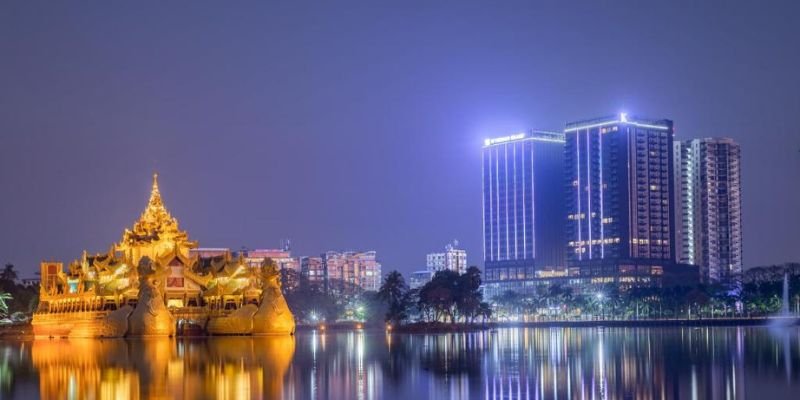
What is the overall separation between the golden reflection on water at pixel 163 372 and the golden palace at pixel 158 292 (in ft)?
56.1

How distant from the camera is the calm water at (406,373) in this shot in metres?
33.8

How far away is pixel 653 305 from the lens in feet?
517

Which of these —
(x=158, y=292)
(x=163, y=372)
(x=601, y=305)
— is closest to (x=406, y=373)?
(x=163, y=372)

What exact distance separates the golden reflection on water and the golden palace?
1710 cm

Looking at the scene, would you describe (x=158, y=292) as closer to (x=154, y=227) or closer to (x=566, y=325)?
(x=154, y=227)

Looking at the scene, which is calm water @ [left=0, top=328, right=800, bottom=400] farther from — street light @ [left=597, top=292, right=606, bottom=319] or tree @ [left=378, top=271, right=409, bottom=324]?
street light @ [left=597, top=292, right=606, bottom=319]

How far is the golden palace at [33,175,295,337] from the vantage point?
80.3 metres

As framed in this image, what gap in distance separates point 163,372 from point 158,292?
38.4m

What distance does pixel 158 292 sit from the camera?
7962 centimetres

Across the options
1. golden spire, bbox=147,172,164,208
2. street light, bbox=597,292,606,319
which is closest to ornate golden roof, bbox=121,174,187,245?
golden spire, bbox=147,172,164,208

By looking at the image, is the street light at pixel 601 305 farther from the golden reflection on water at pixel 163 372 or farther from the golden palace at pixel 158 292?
the golden reflection on water at pixel 163 372

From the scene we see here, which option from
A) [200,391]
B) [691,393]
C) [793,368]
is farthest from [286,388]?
[793,368]

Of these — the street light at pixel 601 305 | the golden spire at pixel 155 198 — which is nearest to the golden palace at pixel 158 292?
the golden spire at pixel 155 198

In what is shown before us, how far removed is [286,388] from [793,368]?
19.6m
